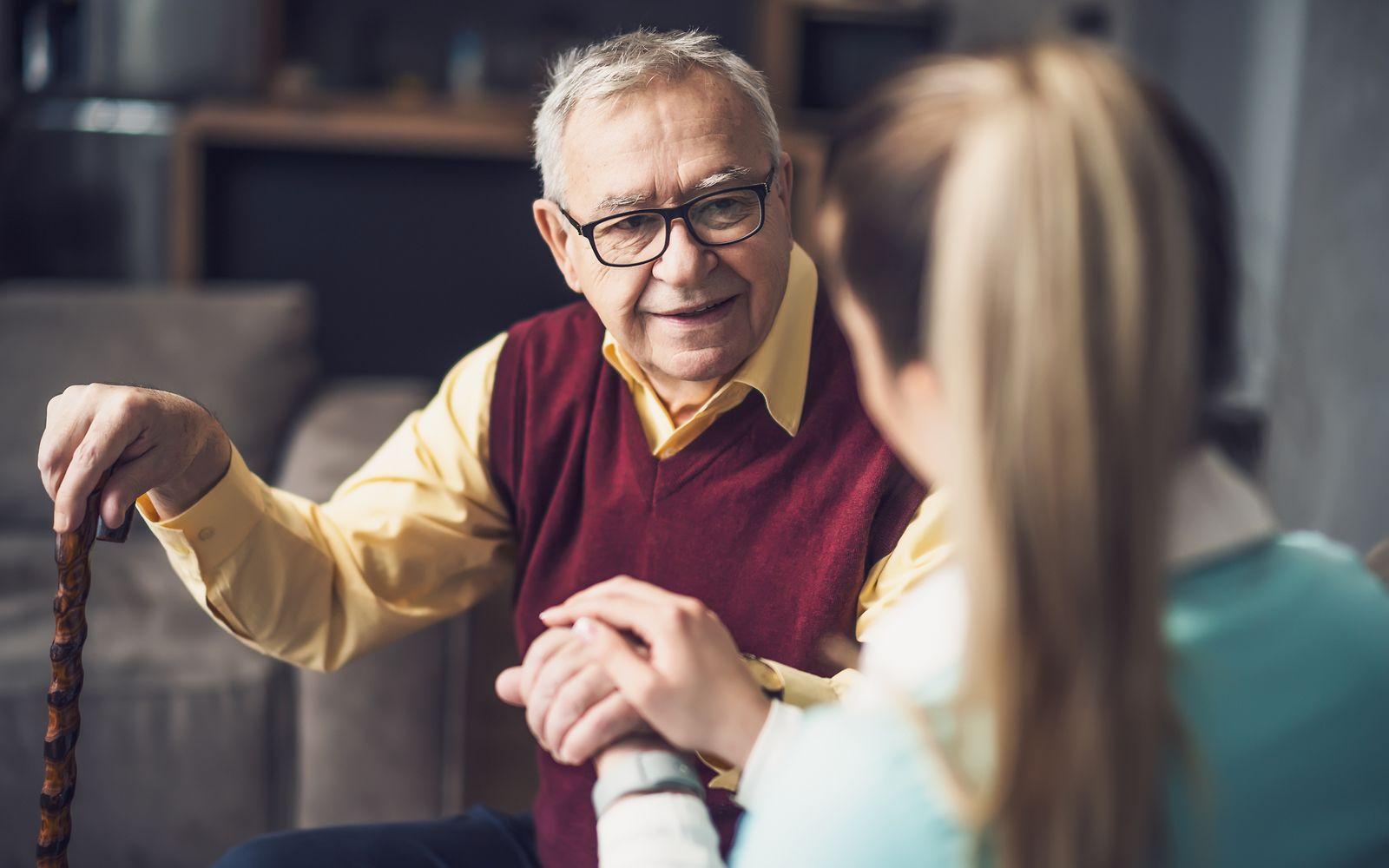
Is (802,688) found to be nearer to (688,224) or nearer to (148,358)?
(688,224)

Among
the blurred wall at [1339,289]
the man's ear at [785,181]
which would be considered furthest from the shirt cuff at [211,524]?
the blurred wall at [1339,289]

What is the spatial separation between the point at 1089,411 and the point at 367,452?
1.61 m

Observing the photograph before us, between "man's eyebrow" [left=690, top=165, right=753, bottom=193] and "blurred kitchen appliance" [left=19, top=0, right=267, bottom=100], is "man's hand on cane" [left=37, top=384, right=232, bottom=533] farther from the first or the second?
"blurred kitchen appliance" [left=19, top=0, right=267, bottom=100]

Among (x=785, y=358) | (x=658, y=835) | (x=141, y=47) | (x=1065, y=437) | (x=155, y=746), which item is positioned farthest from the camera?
(x=141, y=47)

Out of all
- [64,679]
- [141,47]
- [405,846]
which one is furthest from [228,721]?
[141,47]

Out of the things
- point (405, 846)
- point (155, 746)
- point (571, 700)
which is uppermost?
point (571, 700)

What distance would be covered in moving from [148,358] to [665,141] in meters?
1.57

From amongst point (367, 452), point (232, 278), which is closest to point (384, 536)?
point (367, 452)

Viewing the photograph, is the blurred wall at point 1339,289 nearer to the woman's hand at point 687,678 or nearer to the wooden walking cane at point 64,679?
the woman's hand at point 687,678

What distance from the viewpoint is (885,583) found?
1161 mm

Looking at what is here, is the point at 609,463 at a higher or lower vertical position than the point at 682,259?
lower

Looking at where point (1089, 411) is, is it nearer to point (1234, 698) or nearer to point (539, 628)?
point (1234, 698)

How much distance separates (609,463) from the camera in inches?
49.9

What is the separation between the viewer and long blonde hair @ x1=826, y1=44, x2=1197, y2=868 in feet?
1.93
